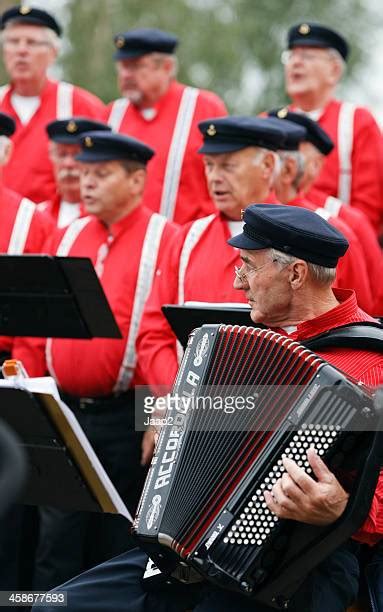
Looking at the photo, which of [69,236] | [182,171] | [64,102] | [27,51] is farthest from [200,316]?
[27,51]

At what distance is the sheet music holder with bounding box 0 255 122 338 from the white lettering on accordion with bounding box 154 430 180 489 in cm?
132

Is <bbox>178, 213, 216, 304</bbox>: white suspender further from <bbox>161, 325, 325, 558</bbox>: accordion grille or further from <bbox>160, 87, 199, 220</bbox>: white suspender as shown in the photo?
<bbox>161, 325, 325, 558</bbox>: accordion grille

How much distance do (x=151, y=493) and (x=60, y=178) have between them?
370 centimetres

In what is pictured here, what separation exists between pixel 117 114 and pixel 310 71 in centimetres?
121

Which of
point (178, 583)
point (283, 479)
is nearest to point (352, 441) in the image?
point (283, 479)

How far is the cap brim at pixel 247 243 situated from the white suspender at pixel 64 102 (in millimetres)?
3870

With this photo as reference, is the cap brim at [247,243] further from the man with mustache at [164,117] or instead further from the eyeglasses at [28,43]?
the eyeglasses at [28,43]

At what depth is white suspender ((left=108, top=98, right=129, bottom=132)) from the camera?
815cm

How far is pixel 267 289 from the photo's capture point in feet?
15.7

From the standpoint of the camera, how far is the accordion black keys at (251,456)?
413 centimetres

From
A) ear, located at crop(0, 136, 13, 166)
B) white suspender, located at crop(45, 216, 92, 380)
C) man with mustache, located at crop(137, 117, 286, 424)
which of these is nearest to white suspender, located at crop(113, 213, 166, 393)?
man with mustache, located at crop(137, 117, 286, 424)

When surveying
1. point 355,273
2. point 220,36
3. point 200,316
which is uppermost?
point 200,316

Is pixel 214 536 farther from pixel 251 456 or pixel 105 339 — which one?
pixel 105 339

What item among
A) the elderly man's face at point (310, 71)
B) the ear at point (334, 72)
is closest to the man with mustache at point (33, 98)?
the elderly man's face at point (310, 71)
